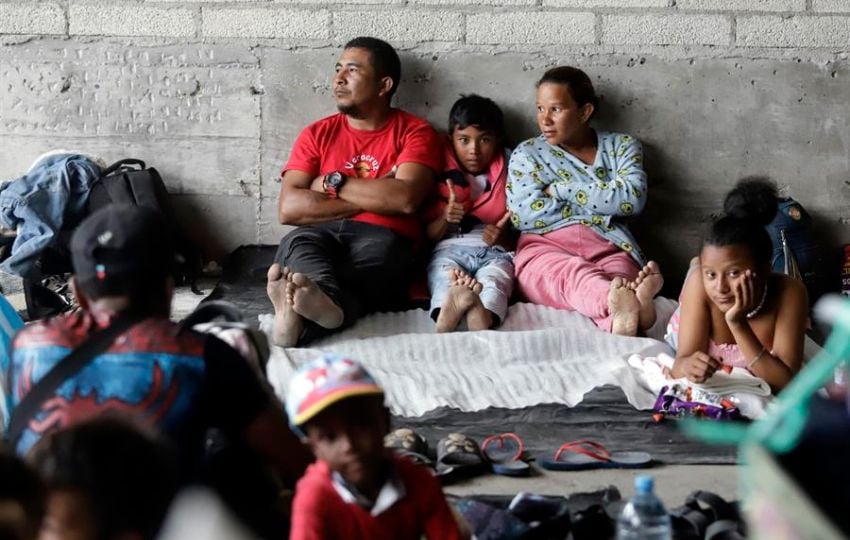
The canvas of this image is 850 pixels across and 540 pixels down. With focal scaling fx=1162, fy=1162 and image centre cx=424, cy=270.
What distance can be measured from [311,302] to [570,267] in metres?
1.10

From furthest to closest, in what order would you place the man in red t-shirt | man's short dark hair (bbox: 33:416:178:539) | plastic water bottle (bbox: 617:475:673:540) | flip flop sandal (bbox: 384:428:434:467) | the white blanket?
the man in red t-shirt, the white blanket, flip flop sandal (bbox: 384:428:434:467), plastic water bottle (bbox: 617:475:673:540), man's short dark hair (bbox: 33:416:178:539)

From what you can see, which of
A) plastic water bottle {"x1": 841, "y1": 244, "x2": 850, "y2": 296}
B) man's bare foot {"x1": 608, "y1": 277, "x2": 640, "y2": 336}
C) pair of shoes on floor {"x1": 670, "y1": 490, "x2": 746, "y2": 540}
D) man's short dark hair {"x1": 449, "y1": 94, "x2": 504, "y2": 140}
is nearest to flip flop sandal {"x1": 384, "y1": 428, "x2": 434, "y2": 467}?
pair of shoes on floor {"x1": 670, "y1": 490, "x2": 746, "y2": 540}

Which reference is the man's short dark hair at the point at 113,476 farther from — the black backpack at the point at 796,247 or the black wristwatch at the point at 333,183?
the black backpack at the point at 796,247

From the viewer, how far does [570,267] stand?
4.57 meters

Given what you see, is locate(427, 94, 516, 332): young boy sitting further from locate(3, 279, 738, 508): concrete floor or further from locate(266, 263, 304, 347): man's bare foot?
locate(3, 279, 738, 508): concrete floor

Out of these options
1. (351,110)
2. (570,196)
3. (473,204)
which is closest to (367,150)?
(351,110)

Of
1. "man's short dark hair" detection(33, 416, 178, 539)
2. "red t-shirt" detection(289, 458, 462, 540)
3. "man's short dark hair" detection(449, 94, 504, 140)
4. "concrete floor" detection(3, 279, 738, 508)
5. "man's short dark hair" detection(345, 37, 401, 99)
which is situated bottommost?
"concrete floor" detection(3, 279, 738, 508)

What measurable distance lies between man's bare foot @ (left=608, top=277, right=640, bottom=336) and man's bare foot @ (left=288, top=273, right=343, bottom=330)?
1.00 m

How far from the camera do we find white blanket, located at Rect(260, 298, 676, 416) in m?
3.66

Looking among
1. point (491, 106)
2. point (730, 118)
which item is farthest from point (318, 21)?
point (730, 118)

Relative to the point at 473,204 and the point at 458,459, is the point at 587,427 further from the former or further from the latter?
the point at 473,204

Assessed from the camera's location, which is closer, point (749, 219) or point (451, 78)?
point (749, 219)

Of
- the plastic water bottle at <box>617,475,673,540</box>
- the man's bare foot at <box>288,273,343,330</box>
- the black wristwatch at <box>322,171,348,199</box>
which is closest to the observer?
the plastic water bottle at <box>617,475,673,540</box>

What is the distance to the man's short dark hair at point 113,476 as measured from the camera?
1.51 m
